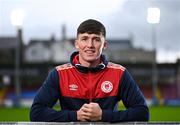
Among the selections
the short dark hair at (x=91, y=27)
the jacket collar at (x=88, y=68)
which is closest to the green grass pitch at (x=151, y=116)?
the jacket collar at (x=88, y=68)

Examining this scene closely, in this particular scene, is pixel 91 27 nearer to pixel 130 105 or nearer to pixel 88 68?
pixel 88 68

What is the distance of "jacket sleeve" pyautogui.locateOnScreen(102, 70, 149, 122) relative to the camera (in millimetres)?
2291

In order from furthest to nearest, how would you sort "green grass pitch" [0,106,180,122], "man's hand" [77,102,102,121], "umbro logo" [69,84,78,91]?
1. "green grass pitch" [0,106,180,122]
2. "umbro logo" [69,84,78,91]
3. "man's hand" [77,102,102,121]

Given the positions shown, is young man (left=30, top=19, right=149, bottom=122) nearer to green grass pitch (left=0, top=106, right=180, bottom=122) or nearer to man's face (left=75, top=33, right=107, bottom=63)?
man's face (left=75, top=33, right=107, bottom=63)

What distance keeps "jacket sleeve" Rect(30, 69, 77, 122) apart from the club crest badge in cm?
20

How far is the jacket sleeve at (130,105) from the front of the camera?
229cm

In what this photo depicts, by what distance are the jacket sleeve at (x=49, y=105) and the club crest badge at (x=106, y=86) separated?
197mm

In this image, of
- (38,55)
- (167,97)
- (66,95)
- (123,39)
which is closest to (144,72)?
(167,97)

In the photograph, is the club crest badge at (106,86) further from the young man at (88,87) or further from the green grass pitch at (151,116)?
the green grass pitch at (151,116)

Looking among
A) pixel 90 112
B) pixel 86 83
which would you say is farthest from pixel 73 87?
pixel 90 112

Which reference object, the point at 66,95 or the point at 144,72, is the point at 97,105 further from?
the point at 144,72

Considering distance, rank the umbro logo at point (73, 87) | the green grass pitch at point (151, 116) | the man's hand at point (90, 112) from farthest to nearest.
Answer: the green grass pitch at point (151, 116)
the umbro logo at point (73, 87)
the man's hand at point (90, 112)

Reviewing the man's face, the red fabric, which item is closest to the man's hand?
the red fabric

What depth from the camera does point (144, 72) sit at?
42.9 meters
